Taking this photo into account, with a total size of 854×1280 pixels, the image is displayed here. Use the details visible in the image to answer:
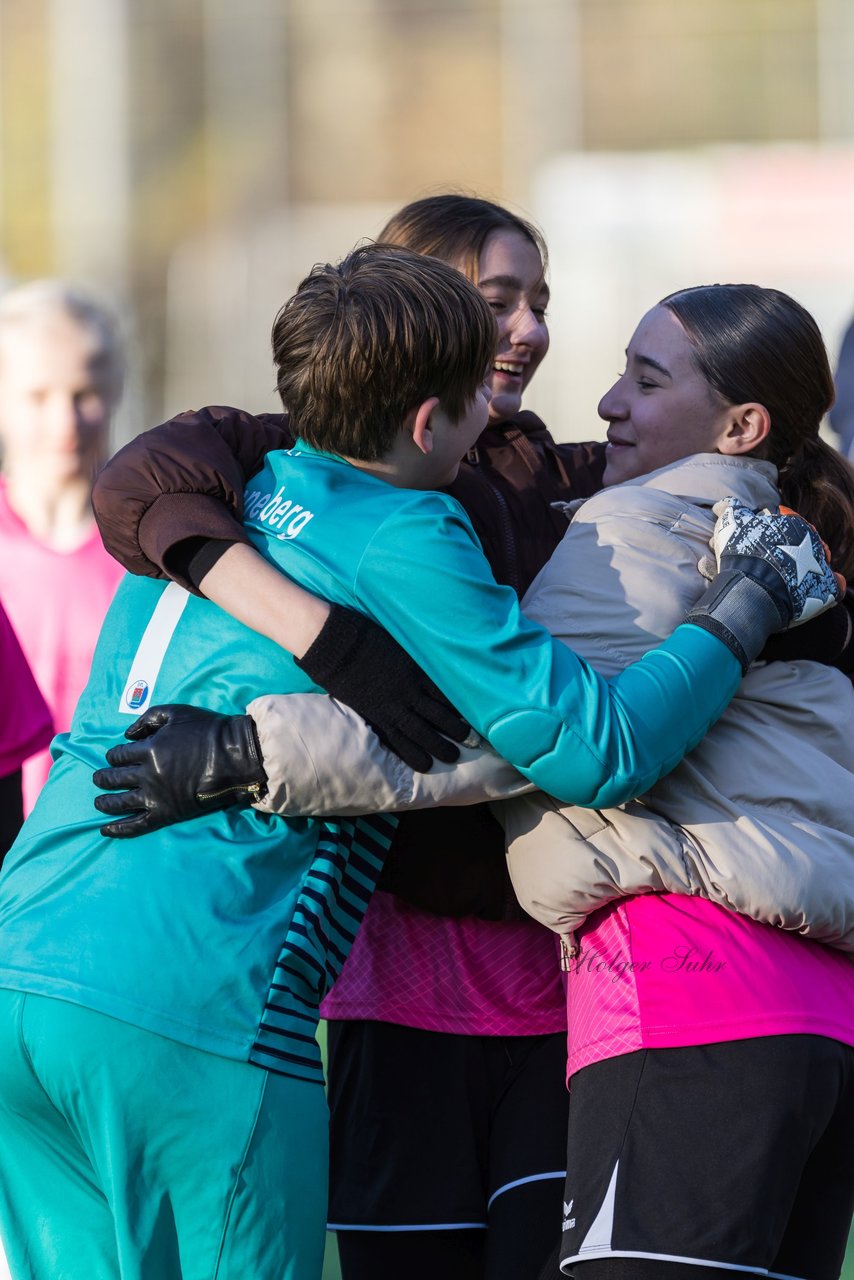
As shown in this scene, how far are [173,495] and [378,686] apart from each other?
0.40m

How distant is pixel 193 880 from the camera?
2.02 meters

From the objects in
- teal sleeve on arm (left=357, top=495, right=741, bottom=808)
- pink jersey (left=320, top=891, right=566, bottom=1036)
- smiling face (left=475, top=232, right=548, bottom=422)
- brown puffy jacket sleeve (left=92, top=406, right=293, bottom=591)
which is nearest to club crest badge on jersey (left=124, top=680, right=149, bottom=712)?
brown puffy jacket sleeve (left=92, top=406, right=293, bottom=591)

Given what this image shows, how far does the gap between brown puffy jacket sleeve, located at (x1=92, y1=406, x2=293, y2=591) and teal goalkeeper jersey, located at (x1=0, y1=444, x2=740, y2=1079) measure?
78mm

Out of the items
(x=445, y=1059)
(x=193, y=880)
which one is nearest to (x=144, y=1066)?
(x=193, y=880)

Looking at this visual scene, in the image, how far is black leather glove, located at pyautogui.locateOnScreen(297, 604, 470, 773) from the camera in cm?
204

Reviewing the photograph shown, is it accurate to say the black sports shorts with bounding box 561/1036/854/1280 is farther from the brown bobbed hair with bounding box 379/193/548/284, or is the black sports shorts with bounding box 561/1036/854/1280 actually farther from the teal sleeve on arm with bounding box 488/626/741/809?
the brown bobbed hair with bounding box 379/193/548/284

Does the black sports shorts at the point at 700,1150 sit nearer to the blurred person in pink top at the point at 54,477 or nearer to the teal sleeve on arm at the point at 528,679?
the teal sleeve on arm at the point at 528,679

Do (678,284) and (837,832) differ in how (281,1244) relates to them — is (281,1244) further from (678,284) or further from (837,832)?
(678,284)

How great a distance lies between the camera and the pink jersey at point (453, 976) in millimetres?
2574

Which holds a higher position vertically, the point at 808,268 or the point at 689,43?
the point at 689,43

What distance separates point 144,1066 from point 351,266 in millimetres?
1056

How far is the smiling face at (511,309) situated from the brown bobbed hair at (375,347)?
0.52 m

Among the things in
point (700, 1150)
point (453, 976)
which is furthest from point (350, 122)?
point (700, 1150)

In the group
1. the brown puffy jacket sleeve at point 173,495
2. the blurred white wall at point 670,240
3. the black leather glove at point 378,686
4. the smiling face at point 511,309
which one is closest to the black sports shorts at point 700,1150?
the black leather glove at point 378,686
